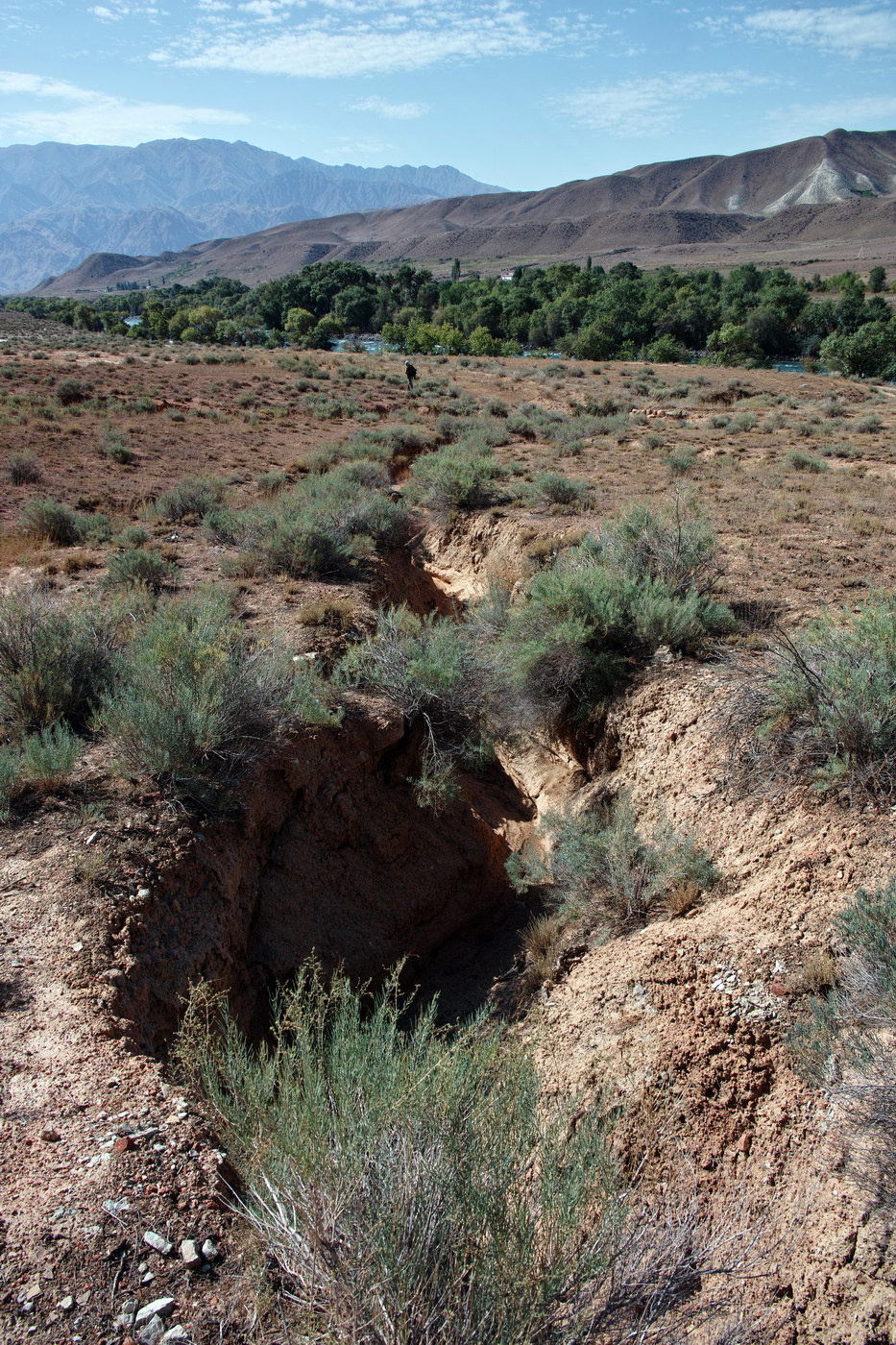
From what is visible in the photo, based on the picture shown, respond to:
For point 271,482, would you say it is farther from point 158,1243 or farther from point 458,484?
point 158,1243

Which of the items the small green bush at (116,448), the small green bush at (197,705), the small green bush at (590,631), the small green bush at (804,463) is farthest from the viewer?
the small green bush at (116,448)

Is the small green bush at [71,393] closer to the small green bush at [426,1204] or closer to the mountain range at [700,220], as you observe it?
the small green bush at [426,1204]

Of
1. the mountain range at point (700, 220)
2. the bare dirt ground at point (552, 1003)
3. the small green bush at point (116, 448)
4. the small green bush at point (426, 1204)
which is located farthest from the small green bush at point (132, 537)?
the mountain range at point (700, 220)

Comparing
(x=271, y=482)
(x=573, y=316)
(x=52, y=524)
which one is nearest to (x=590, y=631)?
(x=52, y=524)

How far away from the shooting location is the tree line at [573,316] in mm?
46188

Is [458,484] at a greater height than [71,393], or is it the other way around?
[71,393]

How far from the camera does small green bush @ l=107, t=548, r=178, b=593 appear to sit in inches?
355

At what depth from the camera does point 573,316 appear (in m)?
56.3

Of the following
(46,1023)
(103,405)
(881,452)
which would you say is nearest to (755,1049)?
(46,1023)

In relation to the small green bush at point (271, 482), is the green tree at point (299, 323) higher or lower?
higher

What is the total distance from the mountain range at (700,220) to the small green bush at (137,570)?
338 feet

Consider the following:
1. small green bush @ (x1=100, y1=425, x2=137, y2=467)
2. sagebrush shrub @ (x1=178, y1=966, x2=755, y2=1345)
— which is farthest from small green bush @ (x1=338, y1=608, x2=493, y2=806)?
small green bush @ (x1=100, y1=425, x2=137, y2=467)

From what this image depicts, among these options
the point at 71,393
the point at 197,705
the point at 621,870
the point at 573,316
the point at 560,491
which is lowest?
the point at 621,870

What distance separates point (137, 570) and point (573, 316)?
5539 cm
